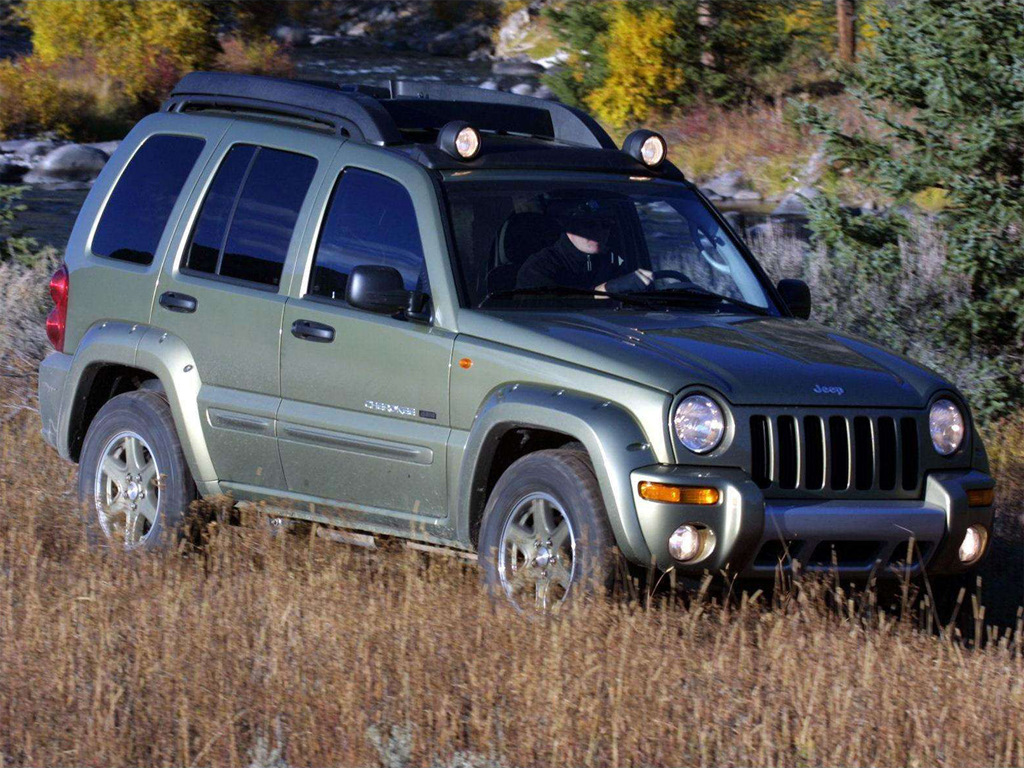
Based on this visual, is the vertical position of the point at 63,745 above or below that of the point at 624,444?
below

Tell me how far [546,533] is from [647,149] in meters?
2.01

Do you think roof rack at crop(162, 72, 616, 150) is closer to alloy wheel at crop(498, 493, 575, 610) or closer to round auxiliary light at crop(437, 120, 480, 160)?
round auxiliary light at crop(437, 120, 480, 160)

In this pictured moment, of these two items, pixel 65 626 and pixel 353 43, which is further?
pixel 353 43

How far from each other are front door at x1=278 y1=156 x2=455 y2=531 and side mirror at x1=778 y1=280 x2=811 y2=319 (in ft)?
5.36

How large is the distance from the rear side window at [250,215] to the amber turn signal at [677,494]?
2.01 m

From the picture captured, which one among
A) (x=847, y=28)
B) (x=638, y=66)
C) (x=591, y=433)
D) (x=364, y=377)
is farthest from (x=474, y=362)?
(x=847, y=28)

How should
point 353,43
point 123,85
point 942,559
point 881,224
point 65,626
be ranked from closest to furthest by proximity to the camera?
1. point 65,626
2. point 942,559
3. point 881,224
4. point 123,85
5. point 353,43

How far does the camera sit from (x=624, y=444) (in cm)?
534

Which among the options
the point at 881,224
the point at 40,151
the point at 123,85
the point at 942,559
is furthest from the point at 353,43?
the point at 942,559

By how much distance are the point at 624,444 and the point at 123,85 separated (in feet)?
122

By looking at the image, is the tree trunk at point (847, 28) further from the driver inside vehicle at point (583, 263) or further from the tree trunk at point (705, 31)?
the driver inside vehicle at point (583, 263)

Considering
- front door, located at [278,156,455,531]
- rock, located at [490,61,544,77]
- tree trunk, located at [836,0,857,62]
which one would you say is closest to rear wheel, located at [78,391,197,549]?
front door, located at [278,156,455,531]

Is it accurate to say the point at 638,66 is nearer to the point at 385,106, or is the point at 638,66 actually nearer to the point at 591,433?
the point at 385,106

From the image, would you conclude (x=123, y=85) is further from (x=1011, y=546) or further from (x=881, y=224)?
(x=1011, y=546)
